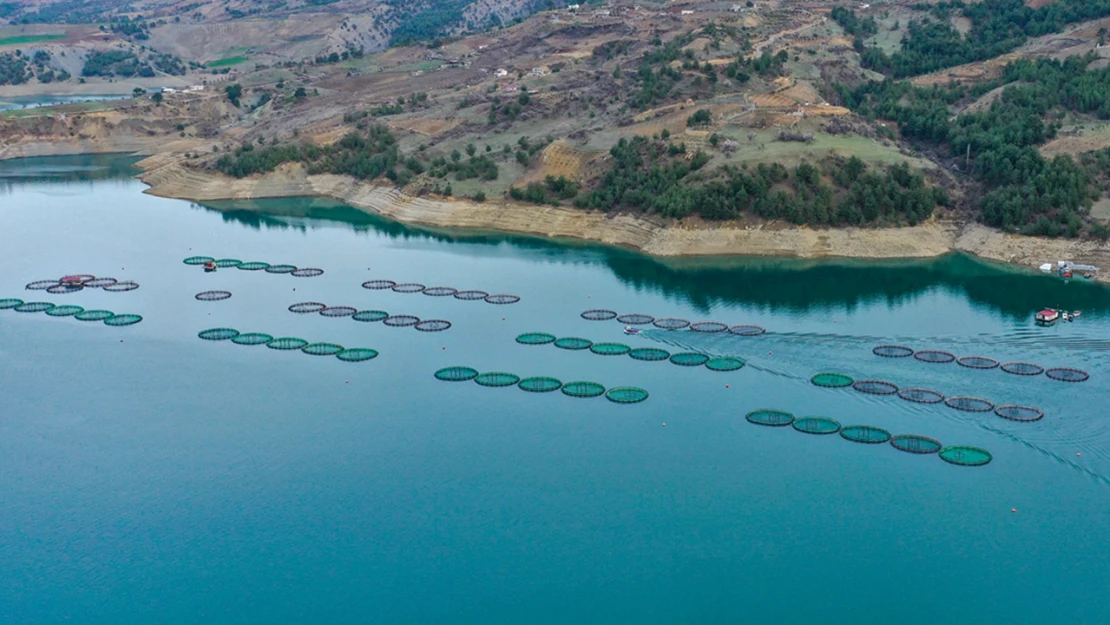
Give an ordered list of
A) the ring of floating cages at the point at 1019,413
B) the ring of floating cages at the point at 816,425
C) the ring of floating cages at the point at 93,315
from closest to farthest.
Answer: the ring of floating cages at the point at 1019,413, the ring of floating cages at the point at 816,425, the ring of floating cages at the point at 93,315

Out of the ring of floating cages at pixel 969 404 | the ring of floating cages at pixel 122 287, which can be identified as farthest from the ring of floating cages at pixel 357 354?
the ring of floating cages at pixel 969 404

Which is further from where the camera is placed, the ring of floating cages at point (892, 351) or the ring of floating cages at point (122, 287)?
the ring of floating cages at point (122, 287)

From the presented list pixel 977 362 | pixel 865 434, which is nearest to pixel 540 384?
pixel 865 434

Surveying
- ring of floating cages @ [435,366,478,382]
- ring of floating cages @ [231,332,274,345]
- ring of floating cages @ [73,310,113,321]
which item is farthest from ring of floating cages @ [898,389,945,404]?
ring of floating cages @ [73,310,113,321]

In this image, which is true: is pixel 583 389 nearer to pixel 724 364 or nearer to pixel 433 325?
pixel 724 364

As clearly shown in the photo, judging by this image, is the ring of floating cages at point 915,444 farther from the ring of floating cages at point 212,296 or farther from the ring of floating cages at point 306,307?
the ring of floating cages at point 212,296

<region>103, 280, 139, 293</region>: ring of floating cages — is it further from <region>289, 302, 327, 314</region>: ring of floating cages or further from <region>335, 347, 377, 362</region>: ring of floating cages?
<region>335, 347, 377, 362</region>: ring of floating cages
